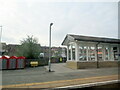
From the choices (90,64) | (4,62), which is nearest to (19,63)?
(4,62)

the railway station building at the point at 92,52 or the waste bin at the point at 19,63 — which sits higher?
the railway station building at the point at 92,52

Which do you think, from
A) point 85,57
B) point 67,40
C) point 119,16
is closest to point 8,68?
point 67,40

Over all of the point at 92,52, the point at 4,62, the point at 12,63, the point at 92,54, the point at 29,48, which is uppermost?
the point at 29,48

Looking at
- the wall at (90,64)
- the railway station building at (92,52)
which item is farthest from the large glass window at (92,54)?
the wall at (90,64)

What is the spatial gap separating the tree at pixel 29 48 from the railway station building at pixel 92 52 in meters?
6.39

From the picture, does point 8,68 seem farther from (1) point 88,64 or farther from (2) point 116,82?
(2) point 116,82

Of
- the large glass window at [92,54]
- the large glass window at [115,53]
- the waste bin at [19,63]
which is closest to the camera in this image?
the large glass window at [92,54]

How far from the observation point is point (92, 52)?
16547mm

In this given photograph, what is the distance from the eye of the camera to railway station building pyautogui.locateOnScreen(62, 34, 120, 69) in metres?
15.4

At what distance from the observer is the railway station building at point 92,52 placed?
1544 centimetres

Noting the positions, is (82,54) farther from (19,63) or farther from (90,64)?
(19,63)

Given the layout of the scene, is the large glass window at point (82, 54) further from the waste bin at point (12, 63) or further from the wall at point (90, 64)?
the waste bin at point (12, 63)

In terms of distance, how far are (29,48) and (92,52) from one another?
1075 centimetres

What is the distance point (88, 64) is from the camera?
15500 millimetres
